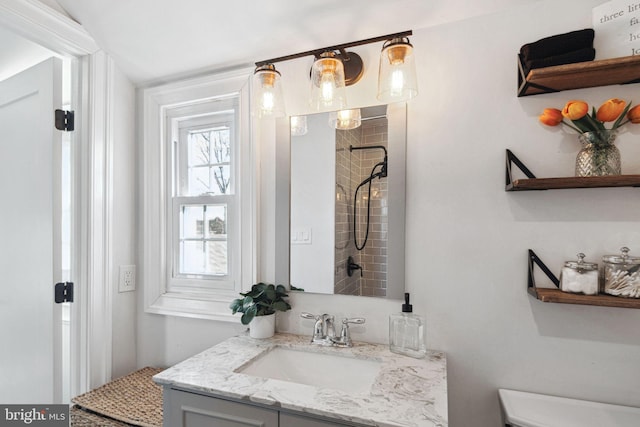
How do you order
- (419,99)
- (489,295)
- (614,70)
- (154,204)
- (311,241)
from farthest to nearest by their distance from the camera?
1. (154,204)
2. (311,241)
3. (419,99)
4. (489,295)
5. (614,70)

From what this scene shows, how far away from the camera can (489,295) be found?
3.91ft

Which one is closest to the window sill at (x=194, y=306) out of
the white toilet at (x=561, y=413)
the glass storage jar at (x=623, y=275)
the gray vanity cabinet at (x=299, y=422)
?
the gray vanity cabinet at (x=299, y=422)

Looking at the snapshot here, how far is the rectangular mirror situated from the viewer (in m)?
1.31

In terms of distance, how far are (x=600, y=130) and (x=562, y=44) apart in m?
0.29

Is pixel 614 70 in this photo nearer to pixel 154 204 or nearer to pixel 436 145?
pixel 436 145

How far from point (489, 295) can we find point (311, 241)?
704 millimetres

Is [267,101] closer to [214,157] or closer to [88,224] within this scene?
[214,157]

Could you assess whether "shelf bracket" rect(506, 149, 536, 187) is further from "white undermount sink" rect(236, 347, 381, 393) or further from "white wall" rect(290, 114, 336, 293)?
"white undermount sink" rect(236, 347, 381, 393)

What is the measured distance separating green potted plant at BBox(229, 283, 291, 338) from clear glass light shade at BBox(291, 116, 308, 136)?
687 millimetres

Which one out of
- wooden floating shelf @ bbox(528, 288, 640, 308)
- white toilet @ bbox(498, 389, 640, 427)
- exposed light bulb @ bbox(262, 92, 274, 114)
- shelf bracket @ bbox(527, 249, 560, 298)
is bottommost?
white toilet @ bbox(498, 389, 640, 427)

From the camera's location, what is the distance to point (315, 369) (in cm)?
128

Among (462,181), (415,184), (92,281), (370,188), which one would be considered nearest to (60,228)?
(92,281)

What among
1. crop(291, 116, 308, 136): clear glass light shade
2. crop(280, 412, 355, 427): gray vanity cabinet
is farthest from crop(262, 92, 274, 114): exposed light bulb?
crop(280, 412, 355, 427): gray vanity cabinet

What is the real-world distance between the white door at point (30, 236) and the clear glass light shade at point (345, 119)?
1.24 metres
